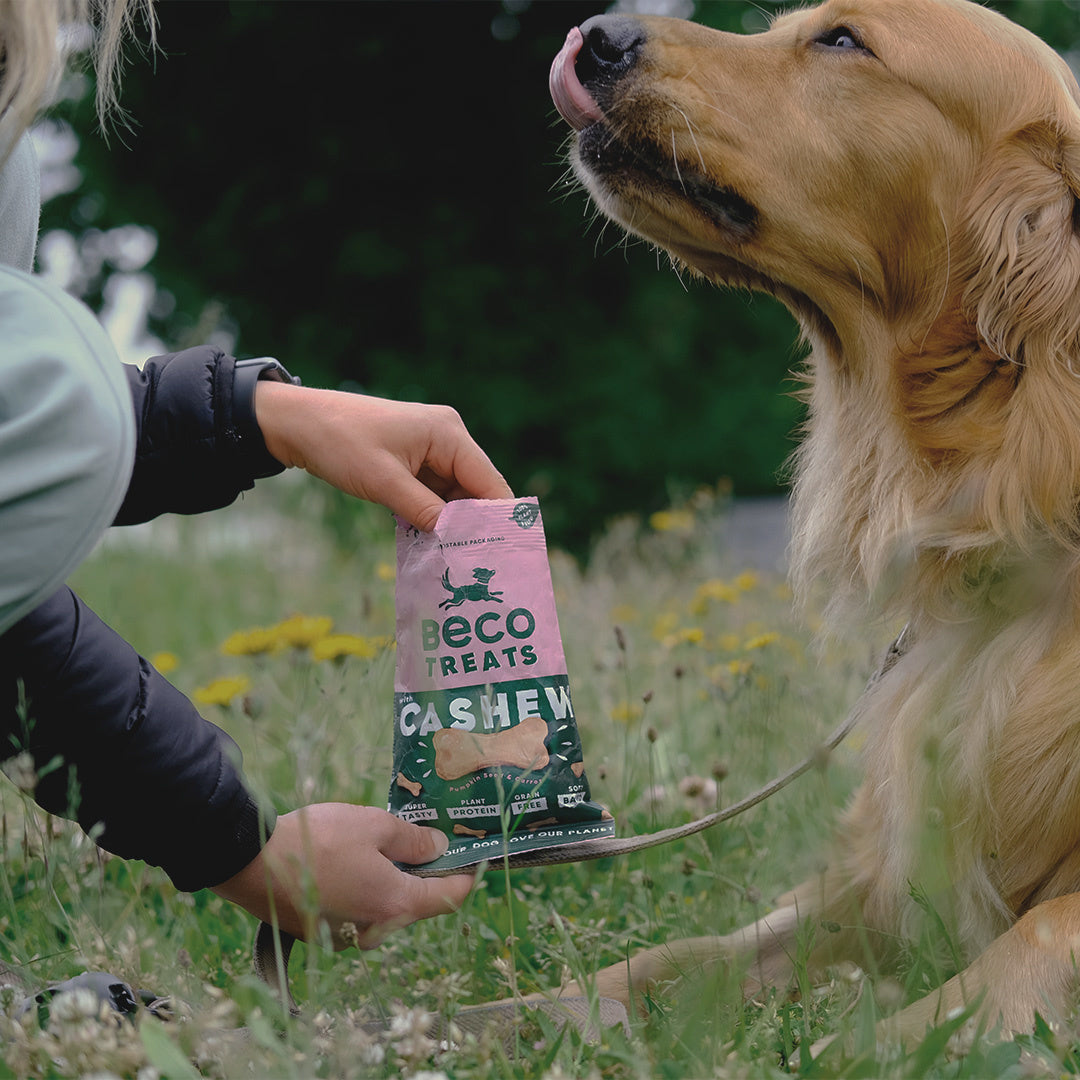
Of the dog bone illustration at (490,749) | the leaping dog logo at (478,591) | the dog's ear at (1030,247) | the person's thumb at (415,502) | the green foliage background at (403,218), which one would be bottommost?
the green foliage background at (403,218)

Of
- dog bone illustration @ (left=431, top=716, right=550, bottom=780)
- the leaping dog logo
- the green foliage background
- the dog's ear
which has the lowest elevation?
the green foliage background

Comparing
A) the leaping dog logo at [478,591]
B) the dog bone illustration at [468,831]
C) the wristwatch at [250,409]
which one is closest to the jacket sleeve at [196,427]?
the wristwatch at [250,409]

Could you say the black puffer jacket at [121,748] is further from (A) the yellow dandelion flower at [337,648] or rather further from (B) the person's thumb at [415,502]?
(A) the yellow dandelion flower at [337,648]

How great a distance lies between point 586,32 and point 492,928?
5.41 feet

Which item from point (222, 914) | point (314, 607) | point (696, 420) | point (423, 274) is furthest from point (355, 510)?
point (222, 914)

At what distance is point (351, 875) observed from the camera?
156 centimetres

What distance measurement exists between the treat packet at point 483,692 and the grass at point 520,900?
6.2 inches

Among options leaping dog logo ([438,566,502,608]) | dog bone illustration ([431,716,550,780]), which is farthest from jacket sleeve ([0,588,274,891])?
leaping dog logo ([438,566,502,608])

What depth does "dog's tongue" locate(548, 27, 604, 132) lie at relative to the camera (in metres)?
2.21

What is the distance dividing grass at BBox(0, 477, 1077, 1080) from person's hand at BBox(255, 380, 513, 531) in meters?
0.35

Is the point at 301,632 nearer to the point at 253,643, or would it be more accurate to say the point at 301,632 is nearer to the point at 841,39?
the point at 253,643

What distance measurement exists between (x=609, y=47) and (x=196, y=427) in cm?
110

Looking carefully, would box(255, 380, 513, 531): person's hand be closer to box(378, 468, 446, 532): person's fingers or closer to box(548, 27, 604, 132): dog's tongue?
box(378, 468, 446, 532): person's fingers

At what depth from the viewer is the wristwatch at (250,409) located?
174cm
